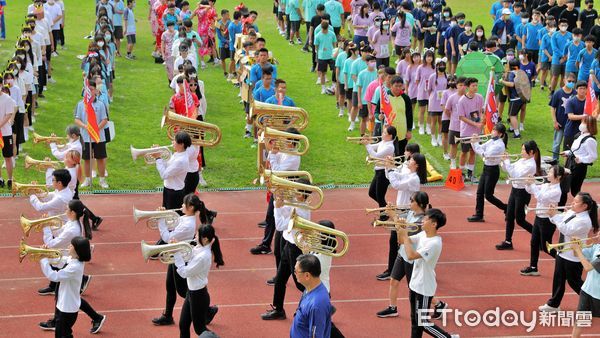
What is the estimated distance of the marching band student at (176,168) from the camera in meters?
13.3

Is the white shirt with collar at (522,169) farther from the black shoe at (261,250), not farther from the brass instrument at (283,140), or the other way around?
the black shoe at (261,250)

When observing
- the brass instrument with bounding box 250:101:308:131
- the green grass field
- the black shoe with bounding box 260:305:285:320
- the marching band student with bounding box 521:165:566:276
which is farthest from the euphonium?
the green grass field

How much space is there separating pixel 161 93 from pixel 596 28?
1039cm

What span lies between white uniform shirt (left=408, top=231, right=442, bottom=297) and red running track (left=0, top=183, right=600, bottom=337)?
1.10 metres

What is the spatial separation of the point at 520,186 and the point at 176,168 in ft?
15.3

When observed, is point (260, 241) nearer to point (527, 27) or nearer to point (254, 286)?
point (254, 286)

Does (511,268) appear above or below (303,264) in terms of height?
below

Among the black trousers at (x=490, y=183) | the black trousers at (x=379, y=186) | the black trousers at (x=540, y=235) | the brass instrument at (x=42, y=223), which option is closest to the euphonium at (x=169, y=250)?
the brass instrument at (x=42, y=223)

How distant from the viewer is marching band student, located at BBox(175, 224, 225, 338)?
404 inches

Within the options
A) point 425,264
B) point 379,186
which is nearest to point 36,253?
point 425,264

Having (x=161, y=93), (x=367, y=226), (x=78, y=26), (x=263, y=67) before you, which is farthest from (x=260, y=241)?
(x=78, y=26)

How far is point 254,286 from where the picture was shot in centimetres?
1280

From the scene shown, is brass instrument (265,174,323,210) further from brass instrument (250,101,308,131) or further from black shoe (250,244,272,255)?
A: brass instrument (250,101,308,131)

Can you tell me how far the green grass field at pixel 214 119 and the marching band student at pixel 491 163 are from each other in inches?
121
